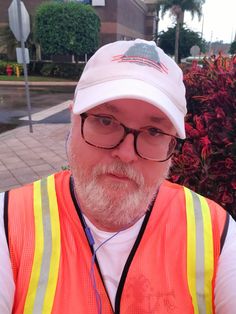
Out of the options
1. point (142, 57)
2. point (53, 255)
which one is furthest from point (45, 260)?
point (142, 57)

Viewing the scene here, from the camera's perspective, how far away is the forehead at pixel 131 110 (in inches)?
51.1

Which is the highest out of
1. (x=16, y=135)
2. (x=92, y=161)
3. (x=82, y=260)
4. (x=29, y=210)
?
(x=92, y=161)

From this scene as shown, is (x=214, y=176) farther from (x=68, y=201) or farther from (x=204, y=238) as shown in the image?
(x=68, y=201)

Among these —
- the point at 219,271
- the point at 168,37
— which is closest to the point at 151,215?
the point at 219,271

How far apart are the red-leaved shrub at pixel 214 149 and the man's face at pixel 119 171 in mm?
1035

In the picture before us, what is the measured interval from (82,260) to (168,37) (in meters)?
42.6

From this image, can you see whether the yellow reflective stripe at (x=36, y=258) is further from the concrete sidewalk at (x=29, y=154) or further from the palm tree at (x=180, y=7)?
the palm tree at (x=180, y=7)

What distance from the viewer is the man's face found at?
1.29m

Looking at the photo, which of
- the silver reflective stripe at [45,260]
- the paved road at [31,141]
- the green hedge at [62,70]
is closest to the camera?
the silver reflective stripe at [45,260]

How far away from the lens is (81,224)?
1.35m

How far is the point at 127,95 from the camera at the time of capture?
125cm

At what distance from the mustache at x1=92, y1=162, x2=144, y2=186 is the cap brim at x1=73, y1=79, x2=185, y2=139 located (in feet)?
0.76

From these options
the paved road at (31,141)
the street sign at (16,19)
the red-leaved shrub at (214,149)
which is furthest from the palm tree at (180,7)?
the red-leaved shrub at (214,149)

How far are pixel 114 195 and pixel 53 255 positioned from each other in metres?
0.32
